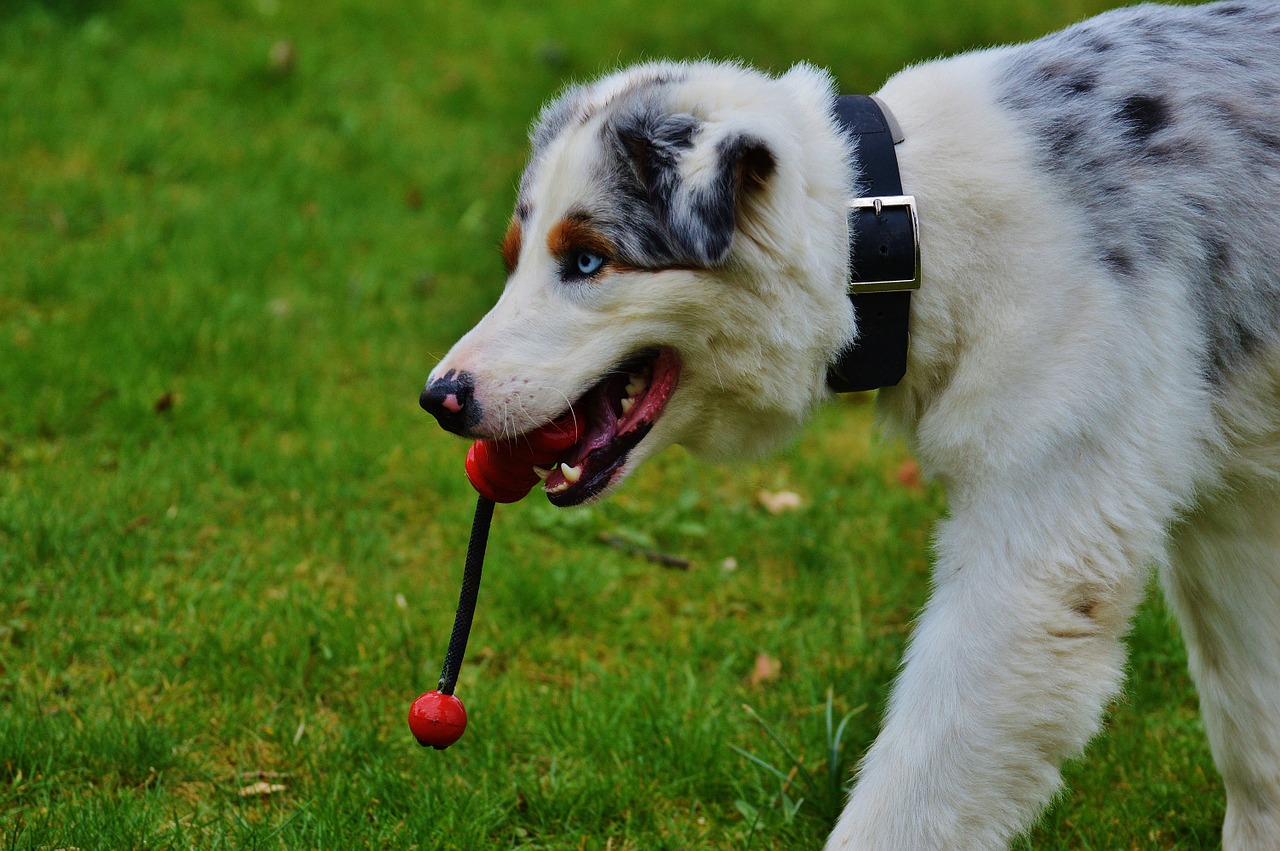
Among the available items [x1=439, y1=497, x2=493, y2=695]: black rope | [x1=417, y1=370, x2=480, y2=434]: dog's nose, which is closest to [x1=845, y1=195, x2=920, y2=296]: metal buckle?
[x1=417, y1=370, x2=480, y2=434]: dog's nose

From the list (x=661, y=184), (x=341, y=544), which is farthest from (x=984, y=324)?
(x=341, y=544)

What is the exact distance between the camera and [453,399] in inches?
105

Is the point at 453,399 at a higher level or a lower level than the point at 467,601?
higher

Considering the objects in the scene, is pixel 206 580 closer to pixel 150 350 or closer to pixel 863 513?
pixel 150 350

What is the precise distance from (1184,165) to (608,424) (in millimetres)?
1357

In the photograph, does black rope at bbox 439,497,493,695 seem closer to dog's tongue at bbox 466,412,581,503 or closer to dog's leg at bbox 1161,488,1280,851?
dog's tongue at bbox 466,412,581,503

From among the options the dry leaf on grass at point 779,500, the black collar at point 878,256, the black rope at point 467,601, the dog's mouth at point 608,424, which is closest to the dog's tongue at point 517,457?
the dog's mouth at point 608,424

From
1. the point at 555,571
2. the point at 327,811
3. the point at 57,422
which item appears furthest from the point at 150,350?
the point at 327,811

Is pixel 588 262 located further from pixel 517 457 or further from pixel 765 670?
pixel 765 670

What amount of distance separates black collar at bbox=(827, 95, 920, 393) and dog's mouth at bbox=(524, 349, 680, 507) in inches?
15.7

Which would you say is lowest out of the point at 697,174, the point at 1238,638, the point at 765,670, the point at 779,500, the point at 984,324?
the point at 779,500

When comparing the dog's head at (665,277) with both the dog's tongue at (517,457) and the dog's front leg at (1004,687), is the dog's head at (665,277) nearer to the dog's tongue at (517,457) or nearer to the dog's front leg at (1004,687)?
Answer: the dog's tongue at (517,457)

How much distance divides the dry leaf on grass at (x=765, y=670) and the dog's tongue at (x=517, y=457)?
1.29m

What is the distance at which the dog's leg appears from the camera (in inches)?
117
